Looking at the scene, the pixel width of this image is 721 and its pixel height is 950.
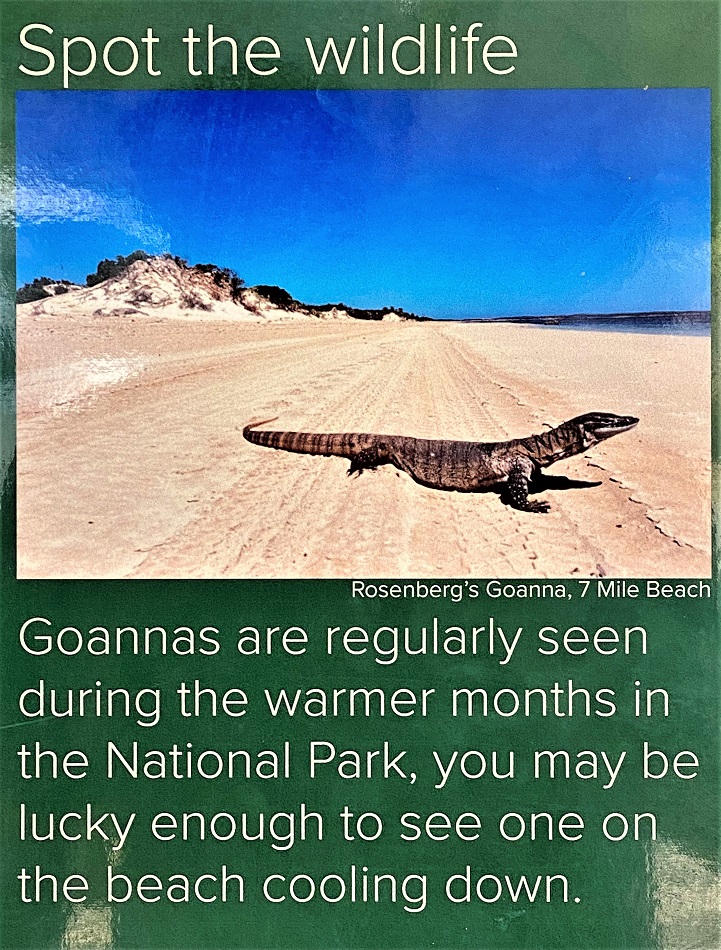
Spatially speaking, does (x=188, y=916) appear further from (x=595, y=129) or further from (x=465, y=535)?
(x=595, y=129)

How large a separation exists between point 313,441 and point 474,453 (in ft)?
1.78

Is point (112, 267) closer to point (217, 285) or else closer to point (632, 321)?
point (217, 285)

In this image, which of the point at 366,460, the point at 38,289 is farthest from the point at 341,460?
the point at 38,289

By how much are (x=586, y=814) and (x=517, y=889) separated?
13.0 inches

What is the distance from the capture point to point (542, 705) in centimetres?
182

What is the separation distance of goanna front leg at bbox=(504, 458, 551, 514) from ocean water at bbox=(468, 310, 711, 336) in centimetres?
48

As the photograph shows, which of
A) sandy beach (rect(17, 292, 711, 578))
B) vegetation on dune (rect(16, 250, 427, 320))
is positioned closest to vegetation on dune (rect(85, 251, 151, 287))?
vegetation on dune (rect(16, 250, 427, 320))

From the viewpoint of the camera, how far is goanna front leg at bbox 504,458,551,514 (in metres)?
1.83

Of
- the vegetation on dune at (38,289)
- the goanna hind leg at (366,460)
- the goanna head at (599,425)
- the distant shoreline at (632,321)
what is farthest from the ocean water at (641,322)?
the vegetation on dune at (38,289)

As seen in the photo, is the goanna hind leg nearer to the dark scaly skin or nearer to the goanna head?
the dark scaly skin

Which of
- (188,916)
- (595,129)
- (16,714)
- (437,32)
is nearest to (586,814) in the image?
(188,916)

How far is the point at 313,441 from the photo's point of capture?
6.13 ft

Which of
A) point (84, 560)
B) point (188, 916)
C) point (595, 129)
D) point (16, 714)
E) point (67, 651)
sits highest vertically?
point (595, 129)

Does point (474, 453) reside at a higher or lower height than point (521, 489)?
higher
